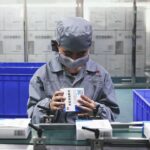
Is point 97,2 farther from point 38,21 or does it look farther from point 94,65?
point 94,65

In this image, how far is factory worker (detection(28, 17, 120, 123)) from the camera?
1.57 m

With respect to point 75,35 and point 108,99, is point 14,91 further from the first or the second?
point 75,35

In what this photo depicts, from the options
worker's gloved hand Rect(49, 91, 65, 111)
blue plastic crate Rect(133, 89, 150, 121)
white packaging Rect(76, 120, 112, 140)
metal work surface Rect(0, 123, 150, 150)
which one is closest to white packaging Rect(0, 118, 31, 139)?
metal work surface Rect(0, 123, 150, 150)

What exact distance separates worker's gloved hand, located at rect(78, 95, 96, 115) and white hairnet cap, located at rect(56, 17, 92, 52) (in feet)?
0.84

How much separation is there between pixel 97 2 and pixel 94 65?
455 centimetres

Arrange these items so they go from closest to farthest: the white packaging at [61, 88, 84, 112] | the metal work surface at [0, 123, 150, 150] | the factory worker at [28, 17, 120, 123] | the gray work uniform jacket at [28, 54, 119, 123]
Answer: the metal work surface at [0, 123, 150, 150] → the white packaging at [61, 88, 84, 112] → the factory worker at [28, 17, 120, 123] → the gray work uniform jacket at [28, 54, 119, 123]

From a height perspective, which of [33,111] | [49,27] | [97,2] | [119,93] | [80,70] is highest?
[97,2]

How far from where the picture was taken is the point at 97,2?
6160 millimetres

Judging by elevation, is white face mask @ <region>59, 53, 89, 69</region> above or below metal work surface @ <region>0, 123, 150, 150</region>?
above

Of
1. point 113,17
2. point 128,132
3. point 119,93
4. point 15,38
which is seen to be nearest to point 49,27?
point 15,38

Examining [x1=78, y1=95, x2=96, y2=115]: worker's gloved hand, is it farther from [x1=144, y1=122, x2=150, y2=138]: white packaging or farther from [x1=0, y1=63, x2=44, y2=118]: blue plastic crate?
[x1=0, y1=63, x2=44, y2=118]: blue plastic crate

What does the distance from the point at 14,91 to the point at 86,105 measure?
Result: 7.85ft

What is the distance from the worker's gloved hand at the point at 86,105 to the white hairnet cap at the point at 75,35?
26cm

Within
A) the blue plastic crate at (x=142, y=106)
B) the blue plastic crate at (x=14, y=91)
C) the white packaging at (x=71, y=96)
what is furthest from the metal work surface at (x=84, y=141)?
the blue plastic crate at (x=14, y=91)
